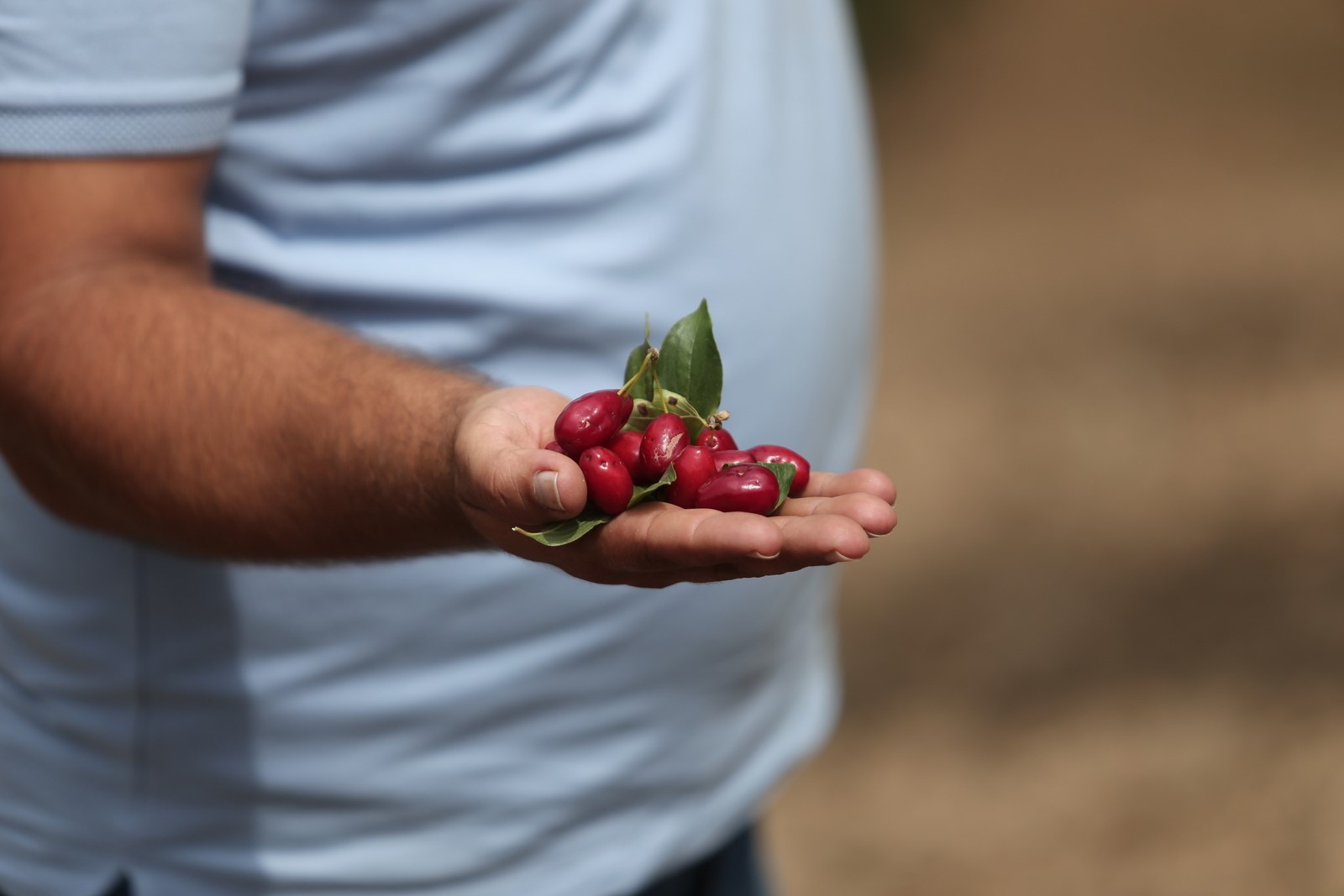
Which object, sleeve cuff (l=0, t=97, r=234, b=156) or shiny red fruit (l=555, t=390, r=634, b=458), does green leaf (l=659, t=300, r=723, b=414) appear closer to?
shiny red fruit (l=555, t=390, r=634, b=458)

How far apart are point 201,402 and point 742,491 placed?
1.45 feet

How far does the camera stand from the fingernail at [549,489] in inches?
31.8

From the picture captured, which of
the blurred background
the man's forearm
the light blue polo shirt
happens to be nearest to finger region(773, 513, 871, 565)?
the man's forearm

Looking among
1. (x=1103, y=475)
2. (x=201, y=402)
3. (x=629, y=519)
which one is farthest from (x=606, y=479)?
(x=1103, y=475)

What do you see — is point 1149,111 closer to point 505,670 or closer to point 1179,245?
point 1179,245

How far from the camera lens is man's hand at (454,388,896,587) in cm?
81

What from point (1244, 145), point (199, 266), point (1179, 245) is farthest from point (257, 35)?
point (1244, 145)

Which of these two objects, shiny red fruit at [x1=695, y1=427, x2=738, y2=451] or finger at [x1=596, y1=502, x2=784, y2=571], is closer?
finger at [x1=596, y1=502, x2=784, y2=571]

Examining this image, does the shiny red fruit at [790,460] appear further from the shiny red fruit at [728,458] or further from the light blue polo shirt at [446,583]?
the light blue polo shirt at [446,583]

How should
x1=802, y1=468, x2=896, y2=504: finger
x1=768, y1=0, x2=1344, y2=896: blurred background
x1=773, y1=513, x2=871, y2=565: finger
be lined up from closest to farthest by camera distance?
x1=773, y1=513, x2=871, y2=565: finger < x1=802, y1=468, x2=896, y2=504: finger < x1=768, y1=0, x2=1344, y2=896: blurred background

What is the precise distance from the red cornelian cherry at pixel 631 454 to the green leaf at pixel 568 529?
0.05m

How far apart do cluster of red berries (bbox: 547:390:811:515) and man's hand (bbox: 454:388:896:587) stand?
0.02m

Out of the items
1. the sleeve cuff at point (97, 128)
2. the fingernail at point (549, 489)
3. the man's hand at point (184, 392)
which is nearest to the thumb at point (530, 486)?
the fingernail at point (549, 489)

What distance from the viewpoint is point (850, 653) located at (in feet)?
11.8
